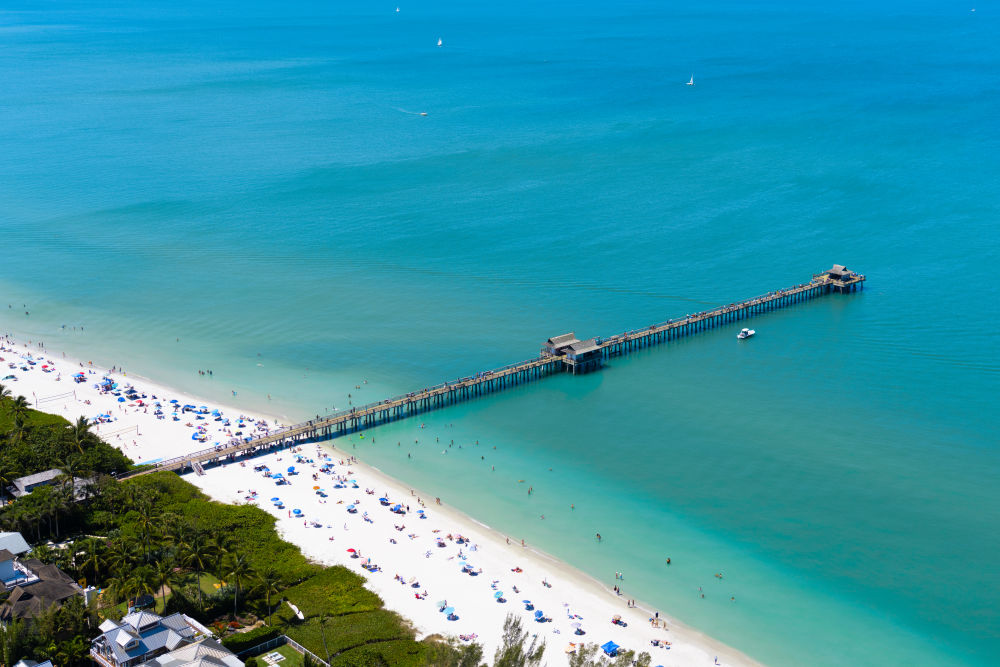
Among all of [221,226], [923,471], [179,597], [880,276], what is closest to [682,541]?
[923,471]

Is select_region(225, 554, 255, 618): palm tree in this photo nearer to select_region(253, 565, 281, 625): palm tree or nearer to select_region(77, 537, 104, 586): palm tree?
select_region(253, 565, 281, 625): palm tree

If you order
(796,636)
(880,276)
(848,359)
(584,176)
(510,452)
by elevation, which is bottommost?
(796,636)

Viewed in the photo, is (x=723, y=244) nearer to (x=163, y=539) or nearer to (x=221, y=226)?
(x=221, y=226)

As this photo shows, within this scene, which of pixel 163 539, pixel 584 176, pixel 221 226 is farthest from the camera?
pixel 584 176

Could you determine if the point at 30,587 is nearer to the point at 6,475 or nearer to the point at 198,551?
the point at 198,551

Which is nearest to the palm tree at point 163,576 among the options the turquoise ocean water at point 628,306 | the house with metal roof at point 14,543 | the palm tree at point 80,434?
the house with metal roof at point 14,543
